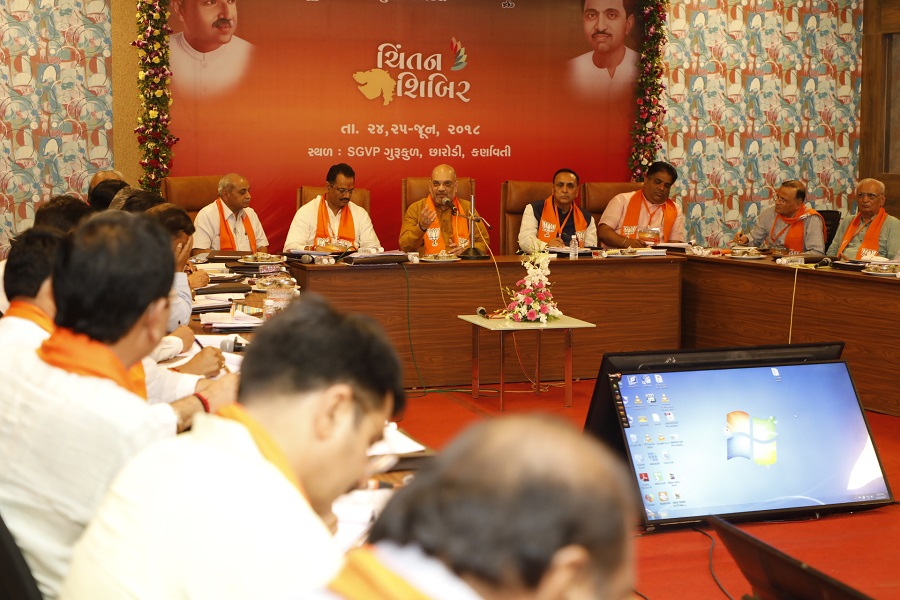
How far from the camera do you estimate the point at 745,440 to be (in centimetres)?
304

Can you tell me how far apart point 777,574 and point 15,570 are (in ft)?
3.63

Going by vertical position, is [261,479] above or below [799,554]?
above

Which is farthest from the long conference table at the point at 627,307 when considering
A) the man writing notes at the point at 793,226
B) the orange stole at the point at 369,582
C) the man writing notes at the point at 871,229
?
the orange stole at the point at 369,582

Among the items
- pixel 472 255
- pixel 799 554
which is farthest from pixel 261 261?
pixel 799 554

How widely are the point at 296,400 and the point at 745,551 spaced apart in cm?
80

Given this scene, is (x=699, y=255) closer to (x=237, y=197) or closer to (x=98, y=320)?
(x=237, y=197)

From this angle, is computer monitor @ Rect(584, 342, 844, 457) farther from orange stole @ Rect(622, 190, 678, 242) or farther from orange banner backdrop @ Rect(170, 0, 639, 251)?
orange banner backdrop @ Rect(170, 0, 639, 251)

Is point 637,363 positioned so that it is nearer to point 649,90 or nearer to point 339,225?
point 339,225

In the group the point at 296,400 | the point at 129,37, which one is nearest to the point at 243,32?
the point at 129,37

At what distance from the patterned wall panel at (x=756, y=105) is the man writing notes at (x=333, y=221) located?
10.9 feet

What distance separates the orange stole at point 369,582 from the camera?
757mm

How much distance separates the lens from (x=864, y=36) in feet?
31.2

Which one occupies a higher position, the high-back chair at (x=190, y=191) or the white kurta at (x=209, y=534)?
the high-back chair at (x=190, y=191)

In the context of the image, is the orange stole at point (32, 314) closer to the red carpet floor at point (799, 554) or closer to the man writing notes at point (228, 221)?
the red carpet floor at point (799, 554)
